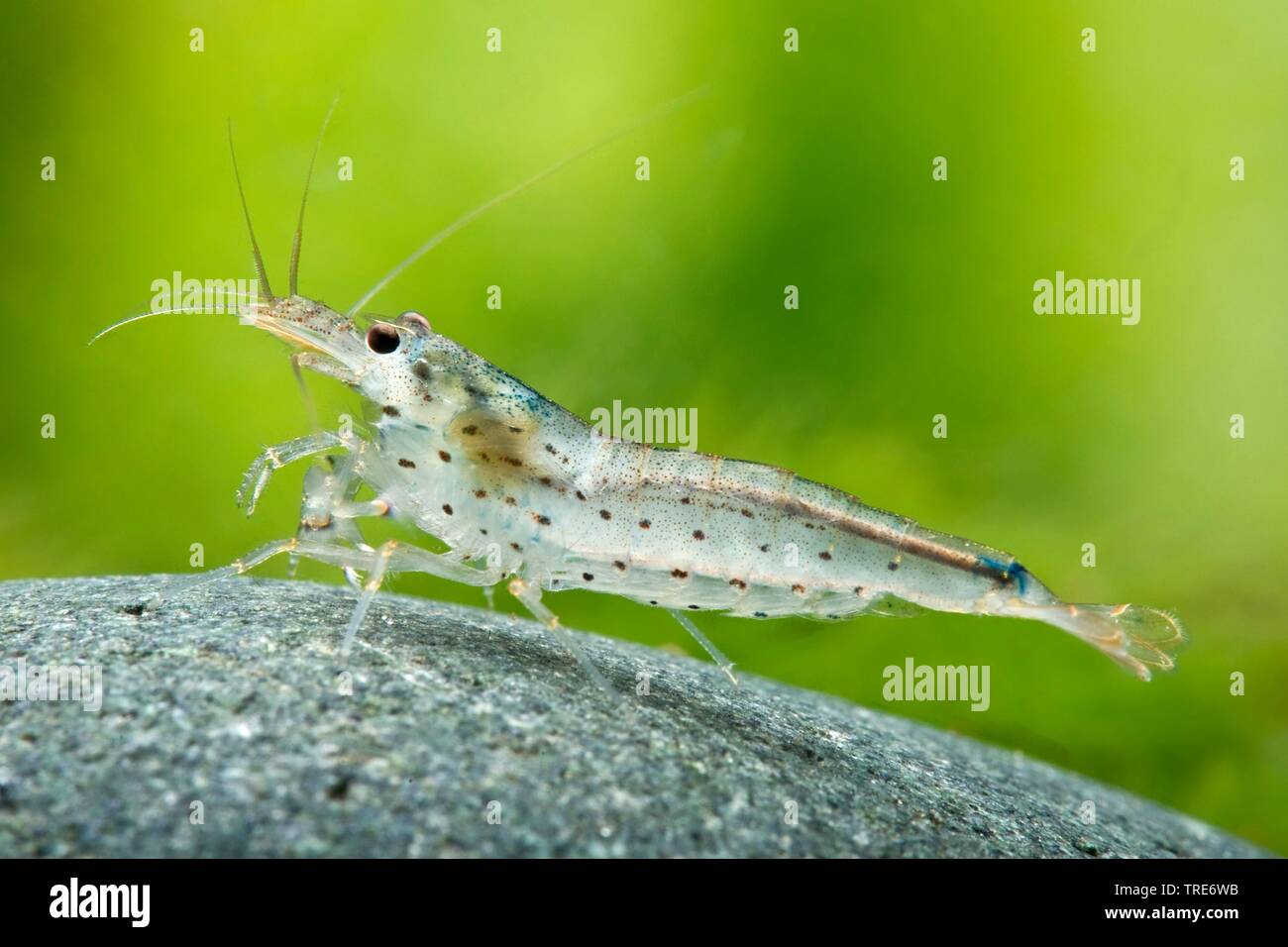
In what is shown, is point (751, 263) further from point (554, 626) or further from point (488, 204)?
point (554, 626)

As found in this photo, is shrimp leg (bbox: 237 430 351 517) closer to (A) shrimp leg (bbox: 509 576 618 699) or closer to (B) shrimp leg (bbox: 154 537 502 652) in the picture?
(B) shrimp leg (bbox: 154 537 502 652)

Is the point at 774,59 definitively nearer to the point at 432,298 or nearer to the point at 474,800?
the point at 432,298

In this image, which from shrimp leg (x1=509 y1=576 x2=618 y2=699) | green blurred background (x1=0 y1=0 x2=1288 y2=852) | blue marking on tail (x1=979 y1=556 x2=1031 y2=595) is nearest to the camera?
shrimp leg (x1=509 y1=576 x2=618 y2=699)

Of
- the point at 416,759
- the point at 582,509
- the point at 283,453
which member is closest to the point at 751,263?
the point at 582,509

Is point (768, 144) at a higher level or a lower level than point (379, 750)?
higher

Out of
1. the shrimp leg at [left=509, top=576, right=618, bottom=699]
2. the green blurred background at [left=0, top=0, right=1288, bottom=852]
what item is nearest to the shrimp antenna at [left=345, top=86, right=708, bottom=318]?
the green blurred background at [left=0, top=0, right=1288, bottom=852]

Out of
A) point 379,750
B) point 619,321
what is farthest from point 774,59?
point 379,750
